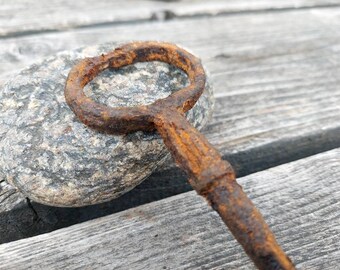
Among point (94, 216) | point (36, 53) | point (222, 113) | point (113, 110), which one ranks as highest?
point (113, 110)

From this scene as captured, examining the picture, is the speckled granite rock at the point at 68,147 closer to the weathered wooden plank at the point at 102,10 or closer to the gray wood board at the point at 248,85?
the gray wood board at the point at 248,85

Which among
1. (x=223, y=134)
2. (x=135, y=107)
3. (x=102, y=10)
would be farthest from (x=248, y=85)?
(x=102, y=10)

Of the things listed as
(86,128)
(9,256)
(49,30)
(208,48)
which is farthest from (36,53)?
(9,256)

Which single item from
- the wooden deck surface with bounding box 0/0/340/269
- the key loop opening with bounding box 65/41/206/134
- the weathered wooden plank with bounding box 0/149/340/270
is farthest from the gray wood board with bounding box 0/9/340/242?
the key loop opening with bounding box 65/41/206/134

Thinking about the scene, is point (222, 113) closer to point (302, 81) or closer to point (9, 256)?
point (302, 81)

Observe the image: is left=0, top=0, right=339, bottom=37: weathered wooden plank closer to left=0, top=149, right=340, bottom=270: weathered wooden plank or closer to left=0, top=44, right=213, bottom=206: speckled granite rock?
left=0, top=44, right=213, bottom=206: speckled granite rock

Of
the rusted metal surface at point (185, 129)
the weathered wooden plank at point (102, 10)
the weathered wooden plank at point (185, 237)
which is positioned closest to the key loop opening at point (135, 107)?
the rusted metal surface at point (185, 129)
